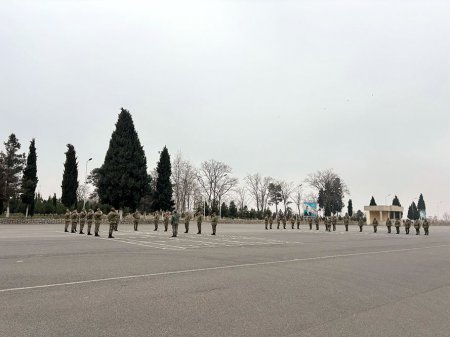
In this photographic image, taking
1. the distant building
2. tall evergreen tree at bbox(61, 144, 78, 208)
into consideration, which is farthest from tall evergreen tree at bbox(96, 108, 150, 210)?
the distant building

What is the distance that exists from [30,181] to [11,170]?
269 centimetres

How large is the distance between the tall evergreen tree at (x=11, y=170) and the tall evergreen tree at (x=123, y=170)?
10452mm

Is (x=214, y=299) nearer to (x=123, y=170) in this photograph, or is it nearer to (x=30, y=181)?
(x=123, y=170)

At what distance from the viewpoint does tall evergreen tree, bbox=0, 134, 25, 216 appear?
49.3 meters

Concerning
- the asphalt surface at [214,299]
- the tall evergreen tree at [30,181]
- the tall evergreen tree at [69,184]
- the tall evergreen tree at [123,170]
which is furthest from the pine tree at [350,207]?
the asphalt surface at [214,299]

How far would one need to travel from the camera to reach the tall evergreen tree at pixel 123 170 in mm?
53469

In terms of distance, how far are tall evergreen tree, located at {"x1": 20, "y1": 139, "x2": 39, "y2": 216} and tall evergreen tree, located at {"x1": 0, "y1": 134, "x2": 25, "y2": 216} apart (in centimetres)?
104

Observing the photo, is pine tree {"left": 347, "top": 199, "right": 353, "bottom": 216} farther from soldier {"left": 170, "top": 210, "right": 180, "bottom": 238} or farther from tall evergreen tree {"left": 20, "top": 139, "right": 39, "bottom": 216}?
soldier {"left": 170, "top": 210, "right": 180, "bottom": 238}

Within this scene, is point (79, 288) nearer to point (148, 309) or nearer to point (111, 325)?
point (148, 309)

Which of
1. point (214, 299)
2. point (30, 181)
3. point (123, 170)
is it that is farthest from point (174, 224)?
point (30, 181)

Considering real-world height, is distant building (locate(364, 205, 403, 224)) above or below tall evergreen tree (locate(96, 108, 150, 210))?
below

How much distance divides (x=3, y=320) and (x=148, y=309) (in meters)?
2.07

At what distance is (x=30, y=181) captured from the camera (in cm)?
5309

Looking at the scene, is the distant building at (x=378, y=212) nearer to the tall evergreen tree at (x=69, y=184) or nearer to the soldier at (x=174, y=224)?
the tall evergreen tree at (x=69, y=184)
